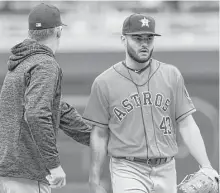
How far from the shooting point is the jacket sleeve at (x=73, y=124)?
566 centimetres

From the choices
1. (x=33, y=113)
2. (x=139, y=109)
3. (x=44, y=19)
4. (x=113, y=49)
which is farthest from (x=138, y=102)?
(x=113, y=49)

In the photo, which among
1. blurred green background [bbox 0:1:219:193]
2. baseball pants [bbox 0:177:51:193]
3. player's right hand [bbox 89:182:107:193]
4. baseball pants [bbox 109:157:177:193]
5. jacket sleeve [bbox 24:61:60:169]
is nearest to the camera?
jacket sleeve [bbox 24:61:60:169]

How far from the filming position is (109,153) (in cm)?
548

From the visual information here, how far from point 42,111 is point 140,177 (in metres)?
1.12

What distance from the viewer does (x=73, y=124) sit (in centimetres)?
570

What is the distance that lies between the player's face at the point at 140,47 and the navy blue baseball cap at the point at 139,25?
0.04 m

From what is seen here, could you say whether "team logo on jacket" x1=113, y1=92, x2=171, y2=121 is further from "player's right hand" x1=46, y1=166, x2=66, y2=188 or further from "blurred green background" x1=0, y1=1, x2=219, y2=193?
"blurred green background" x1=0, y1=1, x2=219, y2=193

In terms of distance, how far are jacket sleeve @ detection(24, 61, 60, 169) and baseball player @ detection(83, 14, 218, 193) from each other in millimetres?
816

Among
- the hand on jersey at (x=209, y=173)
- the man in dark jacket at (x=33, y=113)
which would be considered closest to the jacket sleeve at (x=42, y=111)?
the man in dark jacket at (x=33, y=113)

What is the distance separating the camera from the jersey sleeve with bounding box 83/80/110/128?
546cm

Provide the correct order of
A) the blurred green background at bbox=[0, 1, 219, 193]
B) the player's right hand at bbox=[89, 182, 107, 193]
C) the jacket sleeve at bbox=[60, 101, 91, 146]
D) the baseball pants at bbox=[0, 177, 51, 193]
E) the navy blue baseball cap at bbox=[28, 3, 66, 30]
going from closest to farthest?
1. the baseball pants at bbox=[0, 177, 51, 193]
2. the navy blue baseball cap at bbox=[28, 3, 66, 30]
3. the player's right hand at bbox=[89, 182, 107, 193]
4. the jacket sleeve at bbox=[60, 101, 91, 146]
5. the blurred green background at bbox=[0, 1, 219, 193]

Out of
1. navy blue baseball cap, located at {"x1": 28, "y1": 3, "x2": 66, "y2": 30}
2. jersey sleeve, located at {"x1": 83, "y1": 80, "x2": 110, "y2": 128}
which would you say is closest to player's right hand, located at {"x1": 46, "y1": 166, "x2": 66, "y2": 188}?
jersey sleeve, located at {"x1": 83, "y1": 80, "x2": 110, "y2": 128}

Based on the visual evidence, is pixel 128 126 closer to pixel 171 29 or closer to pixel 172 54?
pixel 172 54

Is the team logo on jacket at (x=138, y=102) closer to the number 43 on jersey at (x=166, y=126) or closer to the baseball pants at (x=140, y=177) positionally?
the number 43 on jersey at (x=166, y=126)
